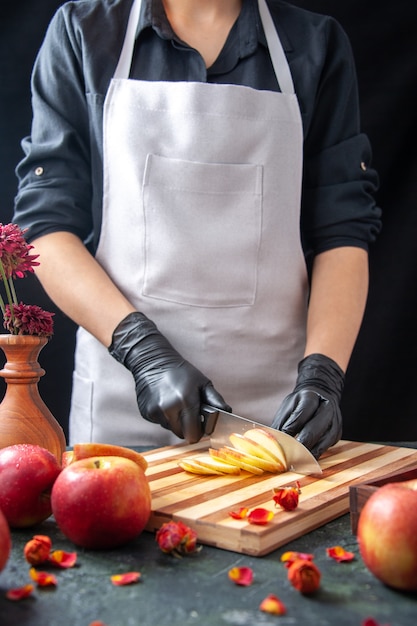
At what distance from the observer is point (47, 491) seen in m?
1.20

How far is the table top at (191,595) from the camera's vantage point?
90cm

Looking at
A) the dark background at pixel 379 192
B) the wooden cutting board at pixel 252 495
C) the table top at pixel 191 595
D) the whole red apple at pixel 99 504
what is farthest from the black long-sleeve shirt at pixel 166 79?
the table top at pixel 191 595

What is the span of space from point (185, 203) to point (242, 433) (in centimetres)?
76

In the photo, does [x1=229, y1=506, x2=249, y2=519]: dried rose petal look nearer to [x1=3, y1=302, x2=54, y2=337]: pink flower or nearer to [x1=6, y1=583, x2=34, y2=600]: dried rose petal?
[x1=6, y1=583, x2=34, y2=600]: dried rose petal

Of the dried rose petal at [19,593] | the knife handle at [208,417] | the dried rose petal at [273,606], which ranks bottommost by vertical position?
the knife handle at [208,417]

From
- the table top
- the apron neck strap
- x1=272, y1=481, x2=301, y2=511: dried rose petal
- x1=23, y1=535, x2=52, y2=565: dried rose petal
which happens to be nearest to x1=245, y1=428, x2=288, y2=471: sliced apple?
x1=272, y1=481, x2=301, y2=511: dried rose petal

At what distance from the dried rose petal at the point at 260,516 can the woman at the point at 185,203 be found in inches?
32.9

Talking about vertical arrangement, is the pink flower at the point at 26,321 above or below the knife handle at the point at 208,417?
above

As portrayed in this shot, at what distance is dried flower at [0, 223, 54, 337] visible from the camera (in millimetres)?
1347

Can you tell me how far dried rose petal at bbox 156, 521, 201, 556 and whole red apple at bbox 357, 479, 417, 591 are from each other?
26cm

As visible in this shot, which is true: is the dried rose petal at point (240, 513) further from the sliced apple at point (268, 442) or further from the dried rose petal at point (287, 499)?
the sliced apple at point (268, 442)

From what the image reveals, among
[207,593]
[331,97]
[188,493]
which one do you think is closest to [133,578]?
[207,593]

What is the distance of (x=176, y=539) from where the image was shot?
1102 mm

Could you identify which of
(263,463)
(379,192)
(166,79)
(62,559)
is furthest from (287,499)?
(379,192)
